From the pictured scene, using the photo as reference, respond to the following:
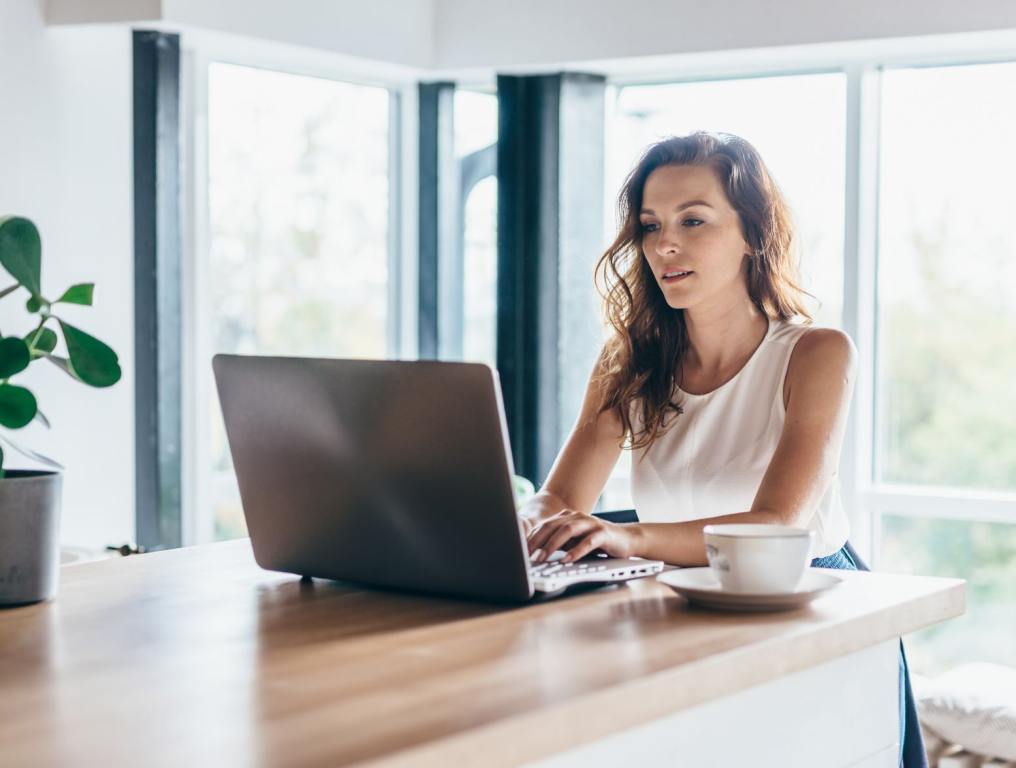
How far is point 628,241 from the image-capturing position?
2.37m

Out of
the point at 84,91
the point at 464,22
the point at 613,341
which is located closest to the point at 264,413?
the point at 613,341

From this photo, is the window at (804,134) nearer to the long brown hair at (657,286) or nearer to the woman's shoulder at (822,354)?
the long brown hair at (657,286)

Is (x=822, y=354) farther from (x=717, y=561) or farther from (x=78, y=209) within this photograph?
(x=78, y=209)

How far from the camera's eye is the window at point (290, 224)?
3.80m

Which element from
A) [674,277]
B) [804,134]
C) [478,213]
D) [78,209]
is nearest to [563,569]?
[674,277]

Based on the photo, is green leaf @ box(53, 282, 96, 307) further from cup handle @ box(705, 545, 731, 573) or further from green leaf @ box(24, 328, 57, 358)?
cup handle @ box(705, 545, 731, 573)

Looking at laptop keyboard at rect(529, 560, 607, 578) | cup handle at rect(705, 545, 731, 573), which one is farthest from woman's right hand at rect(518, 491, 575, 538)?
cup handle at rect(705, 545, 731, 573)

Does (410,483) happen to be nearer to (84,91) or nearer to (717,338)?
(717,338)

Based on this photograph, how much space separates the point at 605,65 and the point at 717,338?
176 centimetres

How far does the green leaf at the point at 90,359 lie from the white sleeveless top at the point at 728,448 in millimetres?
1055

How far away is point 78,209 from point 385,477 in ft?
6.91

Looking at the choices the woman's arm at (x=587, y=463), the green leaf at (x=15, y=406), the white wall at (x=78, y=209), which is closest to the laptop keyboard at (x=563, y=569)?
the green leaf at (x=15, y=406)

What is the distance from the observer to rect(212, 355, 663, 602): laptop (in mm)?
1372

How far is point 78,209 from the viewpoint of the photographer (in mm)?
3273
